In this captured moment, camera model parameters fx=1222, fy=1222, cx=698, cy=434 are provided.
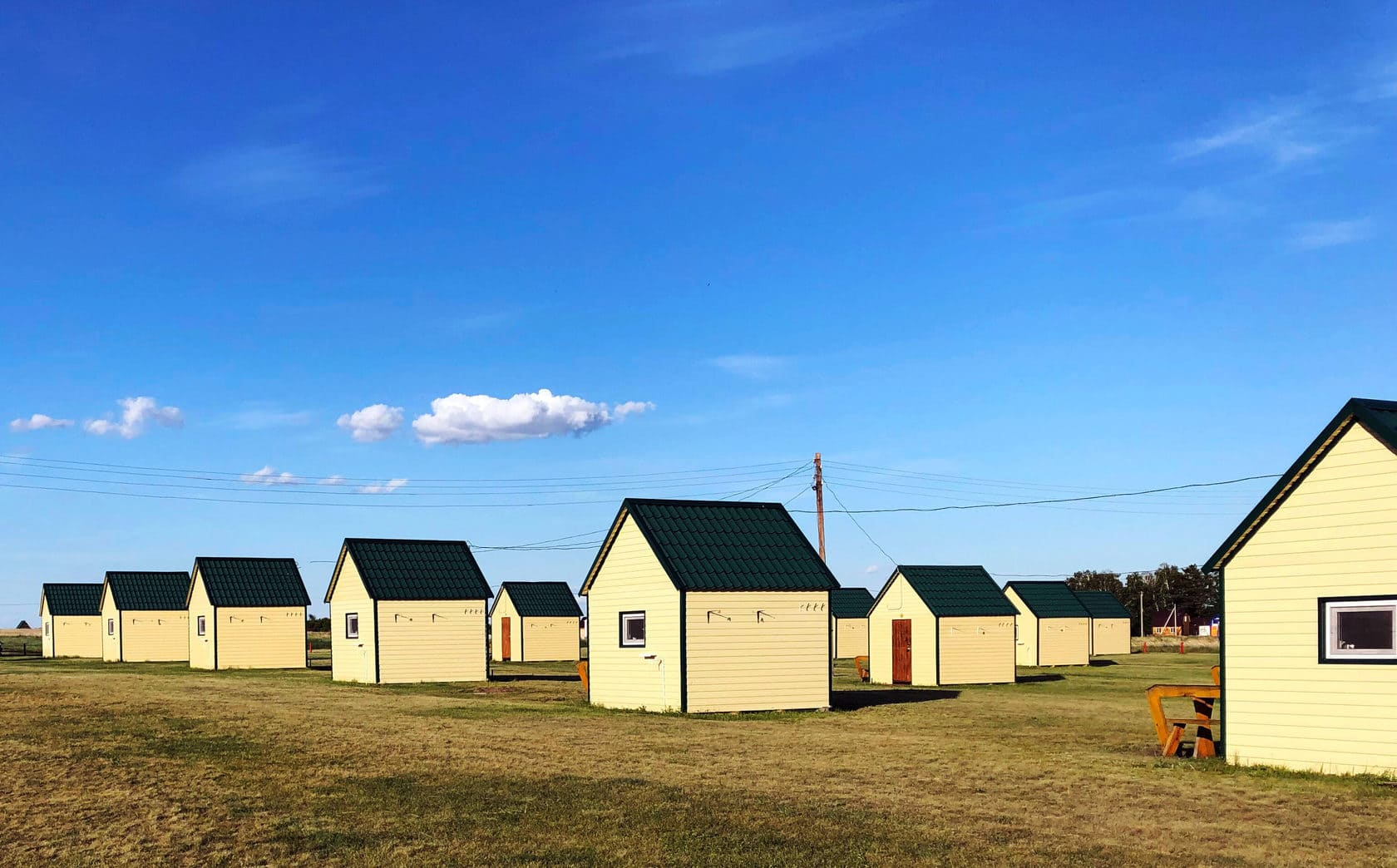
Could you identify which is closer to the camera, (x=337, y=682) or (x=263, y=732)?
(x=263, y=732)

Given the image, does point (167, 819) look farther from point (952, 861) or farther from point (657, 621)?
point (657, 621)

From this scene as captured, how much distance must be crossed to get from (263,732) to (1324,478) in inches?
736

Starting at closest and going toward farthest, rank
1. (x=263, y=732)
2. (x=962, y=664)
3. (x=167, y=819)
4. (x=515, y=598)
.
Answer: (x=167, y=819) → (x=263, y=732) → (x=962, y=664) → (x=515, y=598)

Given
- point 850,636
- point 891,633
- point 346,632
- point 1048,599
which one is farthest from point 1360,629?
point 850,636

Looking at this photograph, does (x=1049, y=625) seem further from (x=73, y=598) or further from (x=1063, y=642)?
(x=73, y=598)

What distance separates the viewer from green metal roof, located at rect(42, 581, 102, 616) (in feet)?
252

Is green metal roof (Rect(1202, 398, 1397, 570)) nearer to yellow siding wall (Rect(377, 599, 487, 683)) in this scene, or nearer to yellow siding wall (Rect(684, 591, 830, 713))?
yellow siding wall (Rect(684, 591, 830, 713))

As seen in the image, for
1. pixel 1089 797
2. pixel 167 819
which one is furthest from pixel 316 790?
pixel 1089 797

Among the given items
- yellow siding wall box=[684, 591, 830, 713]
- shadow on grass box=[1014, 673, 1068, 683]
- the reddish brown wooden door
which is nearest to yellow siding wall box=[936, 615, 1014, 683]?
shadow on grass box=[1014, 673, 1068, 683]

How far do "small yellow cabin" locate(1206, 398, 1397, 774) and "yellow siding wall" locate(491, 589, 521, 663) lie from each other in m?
51.4

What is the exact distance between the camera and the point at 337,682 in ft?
140

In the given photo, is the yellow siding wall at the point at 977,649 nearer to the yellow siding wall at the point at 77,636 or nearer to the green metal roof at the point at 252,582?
the green metal roof at the point at 252,582

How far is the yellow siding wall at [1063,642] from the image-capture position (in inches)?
2260

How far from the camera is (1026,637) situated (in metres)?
57.3
